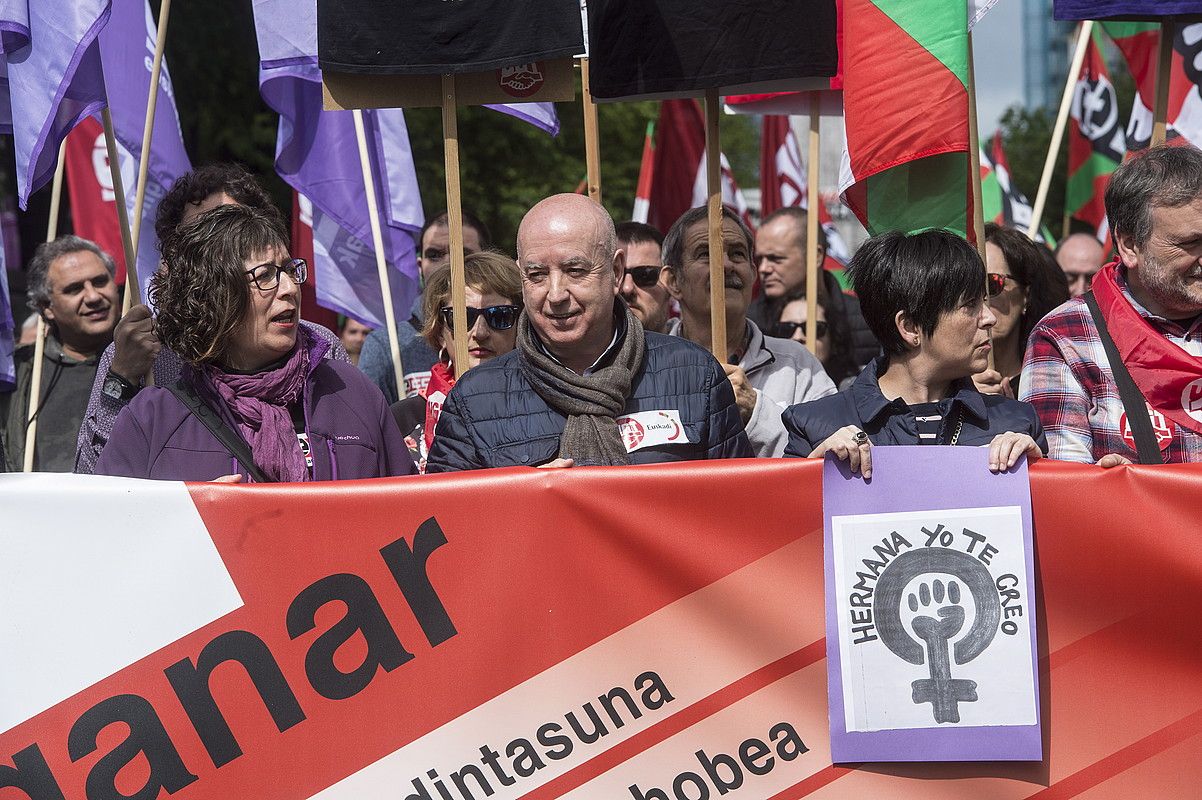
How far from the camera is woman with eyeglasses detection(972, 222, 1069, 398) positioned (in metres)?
4.95

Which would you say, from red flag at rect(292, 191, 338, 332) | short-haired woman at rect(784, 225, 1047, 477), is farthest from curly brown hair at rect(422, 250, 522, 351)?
red flag at rect(292, 191, 338, 332)

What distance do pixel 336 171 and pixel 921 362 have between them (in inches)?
155

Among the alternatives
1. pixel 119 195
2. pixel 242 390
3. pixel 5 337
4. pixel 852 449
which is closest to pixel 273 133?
pixel 5 337

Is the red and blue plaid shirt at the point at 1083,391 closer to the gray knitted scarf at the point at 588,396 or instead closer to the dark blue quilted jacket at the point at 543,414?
the dark blue quilted jacket at the point at 543,414

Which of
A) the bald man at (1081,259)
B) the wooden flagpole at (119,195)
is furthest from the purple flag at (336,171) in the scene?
the bald man at (1081,259)

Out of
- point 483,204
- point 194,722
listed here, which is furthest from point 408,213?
point 483,204

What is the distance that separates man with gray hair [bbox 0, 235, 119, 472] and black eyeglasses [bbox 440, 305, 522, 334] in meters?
1.71

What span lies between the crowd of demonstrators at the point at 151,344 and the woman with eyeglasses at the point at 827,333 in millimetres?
2676

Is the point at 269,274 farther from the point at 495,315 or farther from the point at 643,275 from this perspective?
the point at 643,275

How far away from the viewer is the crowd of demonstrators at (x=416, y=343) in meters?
5.70

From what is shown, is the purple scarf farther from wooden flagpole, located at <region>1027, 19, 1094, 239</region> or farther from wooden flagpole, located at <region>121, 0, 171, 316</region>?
wooden flagpole, located at <region>1027, 19, 1094, 239</region>

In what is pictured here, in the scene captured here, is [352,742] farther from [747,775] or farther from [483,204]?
[483,204]

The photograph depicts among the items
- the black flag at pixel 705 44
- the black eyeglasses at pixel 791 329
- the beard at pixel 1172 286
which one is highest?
the black flag at pixel 705 44

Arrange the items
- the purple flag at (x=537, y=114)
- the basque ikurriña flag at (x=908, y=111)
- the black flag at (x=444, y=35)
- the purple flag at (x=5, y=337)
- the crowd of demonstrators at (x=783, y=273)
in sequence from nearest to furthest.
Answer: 1. the black flag at (x=444, y=35)
2. the basque ikurriña flag at (x=908, y=111)
3. the purple flag at (x=5, y=337)
4. the purple flag at (x=537, y=114)
5. the crowd of demonstrators at (x=783, y=273)
